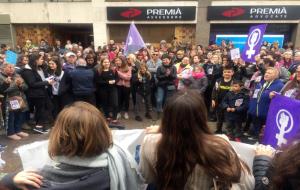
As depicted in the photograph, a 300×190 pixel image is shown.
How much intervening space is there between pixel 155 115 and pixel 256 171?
6072mm

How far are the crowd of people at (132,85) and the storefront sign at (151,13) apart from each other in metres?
11.8

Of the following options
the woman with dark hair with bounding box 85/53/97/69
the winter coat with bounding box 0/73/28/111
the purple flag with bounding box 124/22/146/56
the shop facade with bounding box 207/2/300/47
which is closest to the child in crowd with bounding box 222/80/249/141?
the woman with dark hair with bounding box 85/53/97/69

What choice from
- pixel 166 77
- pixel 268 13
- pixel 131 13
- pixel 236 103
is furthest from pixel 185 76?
pixel 268 13

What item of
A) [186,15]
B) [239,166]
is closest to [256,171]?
[239,166]

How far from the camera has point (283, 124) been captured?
10.8 ft

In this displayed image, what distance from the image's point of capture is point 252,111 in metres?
5.74

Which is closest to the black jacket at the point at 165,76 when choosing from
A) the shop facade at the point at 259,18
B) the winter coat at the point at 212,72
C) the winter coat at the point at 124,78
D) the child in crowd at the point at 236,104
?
the winter coat at the point at 124,78

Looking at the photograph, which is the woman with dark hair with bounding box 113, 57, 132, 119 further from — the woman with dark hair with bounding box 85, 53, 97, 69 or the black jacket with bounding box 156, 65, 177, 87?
the black jacket with bounding box 156, 65, 177, 87

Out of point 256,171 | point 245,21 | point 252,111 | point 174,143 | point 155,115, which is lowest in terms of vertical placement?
point 155,115

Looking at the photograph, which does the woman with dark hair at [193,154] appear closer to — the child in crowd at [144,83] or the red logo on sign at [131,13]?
the child in crowd at [144,83]

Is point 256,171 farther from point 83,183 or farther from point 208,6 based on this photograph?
point 208,6

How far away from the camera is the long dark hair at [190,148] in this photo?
5.33ft

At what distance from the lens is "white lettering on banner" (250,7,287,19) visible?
18.1 meters

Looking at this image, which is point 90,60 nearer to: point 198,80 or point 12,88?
point 12,88
